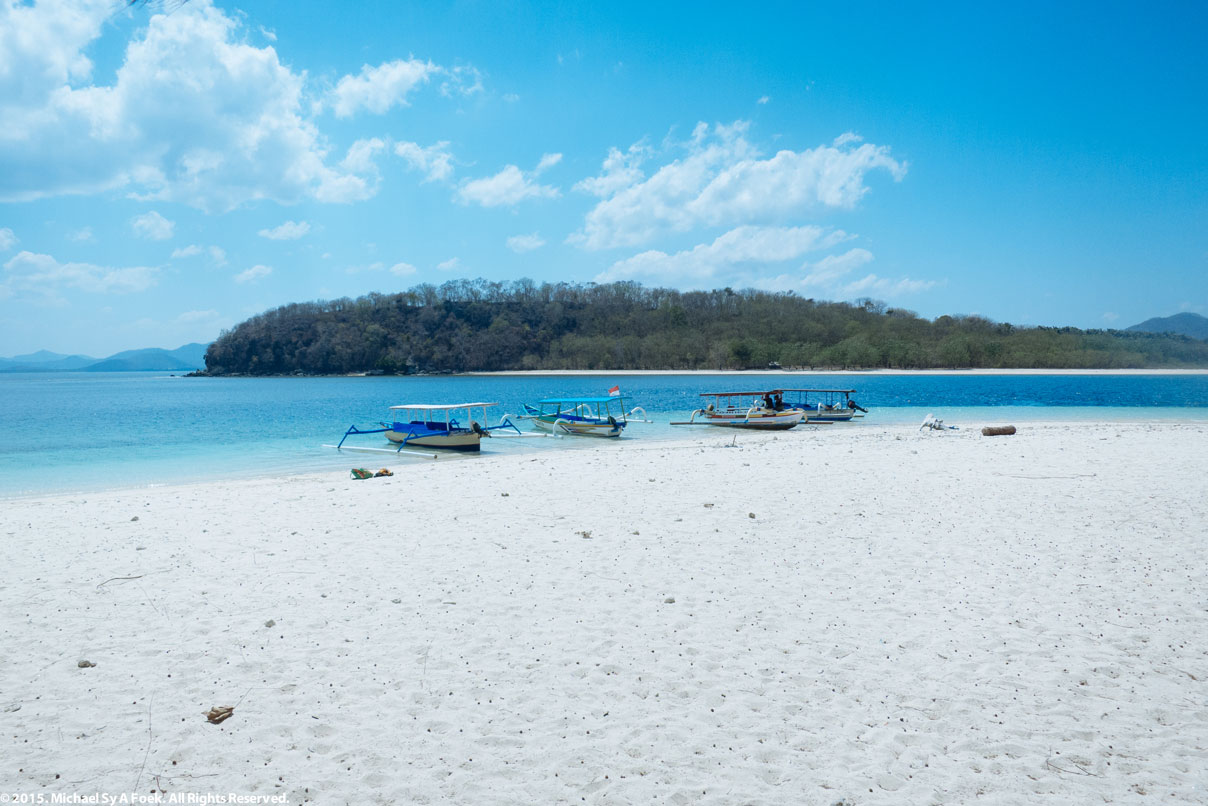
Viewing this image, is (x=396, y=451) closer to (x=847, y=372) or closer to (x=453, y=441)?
(x=453, y=441)

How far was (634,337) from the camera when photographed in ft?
469

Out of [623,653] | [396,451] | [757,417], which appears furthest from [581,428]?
[623,653]

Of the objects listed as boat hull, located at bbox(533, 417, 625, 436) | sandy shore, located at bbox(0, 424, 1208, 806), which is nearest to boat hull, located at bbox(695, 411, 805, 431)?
boat hull, located at bbox(533, 417, 625, 436)

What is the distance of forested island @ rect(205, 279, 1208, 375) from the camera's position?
412 ft

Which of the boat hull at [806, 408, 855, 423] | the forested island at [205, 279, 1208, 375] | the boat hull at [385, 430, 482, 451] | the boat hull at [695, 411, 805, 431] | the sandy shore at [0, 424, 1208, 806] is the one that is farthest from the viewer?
the forested island at [205, 279, 1208, 375]

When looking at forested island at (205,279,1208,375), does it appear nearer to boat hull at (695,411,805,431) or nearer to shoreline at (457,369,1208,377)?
shoreline at (457,369,1208,377)

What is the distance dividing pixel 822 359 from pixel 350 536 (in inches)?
5004

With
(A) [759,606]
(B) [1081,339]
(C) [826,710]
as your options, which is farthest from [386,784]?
(B) [1081,339]

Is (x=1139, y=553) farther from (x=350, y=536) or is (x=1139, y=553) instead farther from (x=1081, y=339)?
(x=1081, y=339)

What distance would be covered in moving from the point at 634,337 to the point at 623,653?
13881 centimetres

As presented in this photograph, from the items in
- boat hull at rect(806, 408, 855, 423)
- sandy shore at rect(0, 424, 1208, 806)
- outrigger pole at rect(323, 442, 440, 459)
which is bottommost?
outrigger pole at rect(323, 442, 440, 459)

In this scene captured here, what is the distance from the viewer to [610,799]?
348cm

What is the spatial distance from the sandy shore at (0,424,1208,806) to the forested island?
12266 cm

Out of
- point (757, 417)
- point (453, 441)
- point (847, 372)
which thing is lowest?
point (453, 441)
